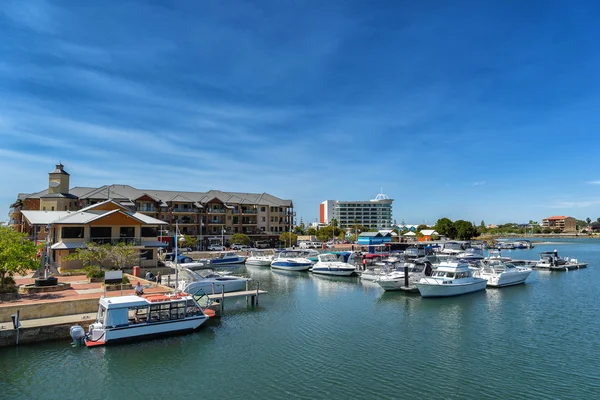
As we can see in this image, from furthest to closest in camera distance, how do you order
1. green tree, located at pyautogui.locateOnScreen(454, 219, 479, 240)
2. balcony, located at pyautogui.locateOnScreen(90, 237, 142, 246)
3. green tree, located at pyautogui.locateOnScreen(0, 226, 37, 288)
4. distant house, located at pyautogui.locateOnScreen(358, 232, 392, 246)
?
green tree, located at pyautogui.locateOnScreen(454, 219, 479, 240), distant house, located at pyautogui.locateOnScreen(358, 232, 392, 246), balcony, located at pyautogui.locateOnScreen(90, 237, 142, 246), green tree, located at pyautogui.locateOnScreen(0, 226, 37, 288)

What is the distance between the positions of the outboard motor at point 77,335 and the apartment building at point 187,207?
157 feet

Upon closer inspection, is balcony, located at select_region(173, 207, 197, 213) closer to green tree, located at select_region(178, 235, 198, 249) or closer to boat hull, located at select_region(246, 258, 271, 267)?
green tree, located at select_region(178, 235, 198, 249)

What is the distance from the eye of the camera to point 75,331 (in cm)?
2156

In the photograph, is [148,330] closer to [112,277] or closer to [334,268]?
[112,277]

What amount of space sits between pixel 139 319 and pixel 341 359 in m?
12.3

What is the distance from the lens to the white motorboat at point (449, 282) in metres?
37.1

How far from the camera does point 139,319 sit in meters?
23.6

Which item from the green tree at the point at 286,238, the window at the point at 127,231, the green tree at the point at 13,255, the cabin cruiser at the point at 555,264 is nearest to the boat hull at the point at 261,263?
the window at the point at 127,231

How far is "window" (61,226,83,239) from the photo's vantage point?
145 feet

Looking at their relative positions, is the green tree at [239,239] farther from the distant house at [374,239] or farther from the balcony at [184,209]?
the distant house at [374,239]

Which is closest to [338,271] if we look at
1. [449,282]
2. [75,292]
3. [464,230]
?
[449,282]

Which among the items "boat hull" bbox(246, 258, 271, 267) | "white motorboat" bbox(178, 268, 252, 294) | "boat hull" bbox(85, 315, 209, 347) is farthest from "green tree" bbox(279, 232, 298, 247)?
"boat hull" bbox(85, 315, 209, 347)

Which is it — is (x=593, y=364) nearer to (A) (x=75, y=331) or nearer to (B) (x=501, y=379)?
(B) (x=501, y=379)

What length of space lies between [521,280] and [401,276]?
16.3 m
